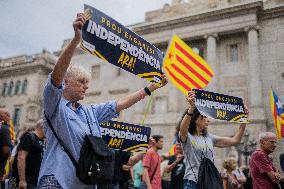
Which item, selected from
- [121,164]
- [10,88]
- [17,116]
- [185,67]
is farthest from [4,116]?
[10,88]

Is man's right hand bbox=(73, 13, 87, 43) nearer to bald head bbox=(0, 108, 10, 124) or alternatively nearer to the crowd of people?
the crowd of people

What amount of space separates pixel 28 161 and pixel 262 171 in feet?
12.1

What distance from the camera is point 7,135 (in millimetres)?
5453

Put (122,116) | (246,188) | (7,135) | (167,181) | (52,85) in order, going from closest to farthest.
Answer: (52,85) → (7,135) → (167,181) → (246,188) → (122,116)

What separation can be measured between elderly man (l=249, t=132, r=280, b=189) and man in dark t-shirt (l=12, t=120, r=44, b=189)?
3494 millimetres

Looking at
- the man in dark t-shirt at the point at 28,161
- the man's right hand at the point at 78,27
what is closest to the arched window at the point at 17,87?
the man in dark t-shirt at the point at 28,161

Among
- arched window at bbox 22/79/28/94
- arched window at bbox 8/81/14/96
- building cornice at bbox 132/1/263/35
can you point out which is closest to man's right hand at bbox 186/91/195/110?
building cornice at bbox 132/1/263/35

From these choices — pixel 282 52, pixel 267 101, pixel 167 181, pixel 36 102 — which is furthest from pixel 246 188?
pixel 36 102

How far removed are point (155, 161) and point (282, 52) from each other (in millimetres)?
22628

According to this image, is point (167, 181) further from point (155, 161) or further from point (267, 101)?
point (267, 101)

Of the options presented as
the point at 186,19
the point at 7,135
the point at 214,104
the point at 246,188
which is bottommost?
the point at 246,188

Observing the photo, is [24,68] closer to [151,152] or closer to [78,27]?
[151,152]

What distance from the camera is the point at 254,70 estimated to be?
2516 centimetres

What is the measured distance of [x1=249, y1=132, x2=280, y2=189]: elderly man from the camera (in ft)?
16.4
